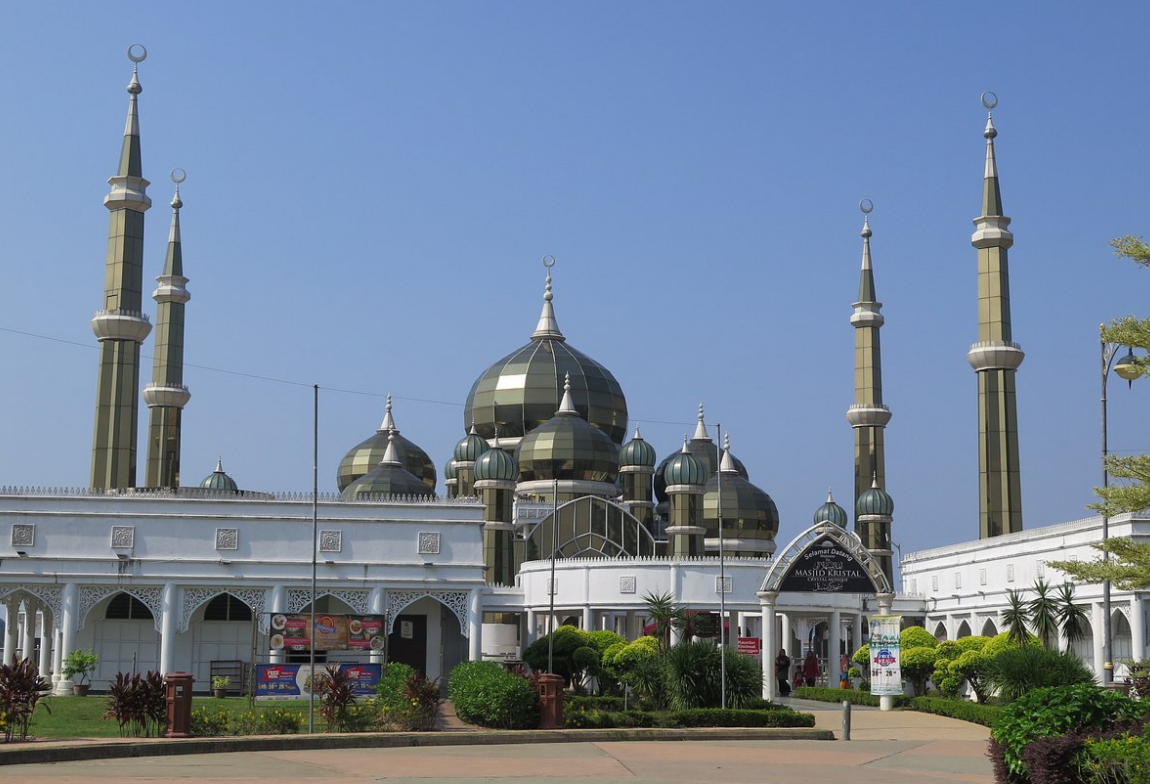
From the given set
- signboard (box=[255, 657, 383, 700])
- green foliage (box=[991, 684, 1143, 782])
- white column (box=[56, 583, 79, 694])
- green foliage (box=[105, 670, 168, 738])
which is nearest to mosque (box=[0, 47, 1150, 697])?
white column (box=[56, 583, 79, 694])

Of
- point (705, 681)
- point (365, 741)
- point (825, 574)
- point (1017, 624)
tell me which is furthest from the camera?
point (1017, 624)

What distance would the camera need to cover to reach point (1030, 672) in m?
30.5

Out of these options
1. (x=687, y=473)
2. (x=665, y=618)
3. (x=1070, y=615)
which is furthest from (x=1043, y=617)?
(x=687, y=473)

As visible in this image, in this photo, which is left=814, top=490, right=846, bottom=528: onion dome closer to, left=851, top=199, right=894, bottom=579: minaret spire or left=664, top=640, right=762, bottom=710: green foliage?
left=851, top=199, right=894, bottom=579: minaret spire

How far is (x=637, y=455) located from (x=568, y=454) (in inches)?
162

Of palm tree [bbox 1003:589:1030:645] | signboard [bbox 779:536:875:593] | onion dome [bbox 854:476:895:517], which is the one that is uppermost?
onion dome [bbox 854:476:895:517]

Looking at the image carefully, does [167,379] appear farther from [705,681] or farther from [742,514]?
[705,681]

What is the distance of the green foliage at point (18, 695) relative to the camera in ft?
75.7

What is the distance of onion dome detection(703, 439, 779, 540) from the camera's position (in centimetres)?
7557

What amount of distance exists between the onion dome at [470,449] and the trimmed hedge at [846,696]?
1122 inches

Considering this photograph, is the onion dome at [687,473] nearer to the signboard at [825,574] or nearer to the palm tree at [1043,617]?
the palm tree at [1043,617]

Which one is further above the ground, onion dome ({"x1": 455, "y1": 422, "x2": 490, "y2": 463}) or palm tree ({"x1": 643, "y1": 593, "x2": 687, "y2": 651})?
onion dome ({"x1": 455, "y1": 422, "x2": 490, "y2": 463})

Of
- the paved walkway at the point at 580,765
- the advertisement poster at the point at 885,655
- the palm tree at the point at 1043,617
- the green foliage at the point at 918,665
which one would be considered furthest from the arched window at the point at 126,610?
the palm tree at the point at 1043,617

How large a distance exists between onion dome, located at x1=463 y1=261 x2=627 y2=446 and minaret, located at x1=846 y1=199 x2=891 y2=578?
489 inches
